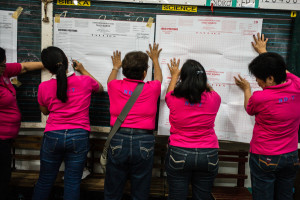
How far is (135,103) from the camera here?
1.64m

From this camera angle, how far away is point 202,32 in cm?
204

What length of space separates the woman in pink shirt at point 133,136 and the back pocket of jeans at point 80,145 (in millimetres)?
260

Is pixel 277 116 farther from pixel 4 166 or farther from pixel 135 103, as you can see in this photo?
pixel 4 166

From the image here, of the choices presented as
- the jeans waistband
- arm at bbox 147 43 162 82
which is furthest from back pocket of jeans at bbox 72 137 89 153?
arm at bbox 147 43 162 82

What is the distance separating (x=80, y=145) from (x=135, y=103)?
22.9 inches

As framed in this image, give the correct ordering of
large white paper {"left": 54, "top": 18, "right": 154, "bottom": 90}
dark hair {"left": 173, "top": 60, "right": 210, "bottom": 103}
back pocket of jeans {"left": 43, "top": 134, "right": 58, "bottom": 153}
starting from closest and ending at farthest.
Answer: dark hair {"left": 173, "top": 60, "right": 210, "bottom": 103}
back pocket of jeans {"left": 43, "top": 134, "right": 58, "bottom": 153}
large white paper {"left": 54, "top": 18, "right": 154, "bottom": 90}

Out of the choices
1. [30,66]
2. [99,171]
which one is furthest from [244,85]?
[30,66]

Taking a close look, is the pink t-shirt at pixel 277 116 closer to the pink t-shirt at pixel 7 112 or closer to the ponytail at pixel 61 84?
the ponytail at pixel 61 84

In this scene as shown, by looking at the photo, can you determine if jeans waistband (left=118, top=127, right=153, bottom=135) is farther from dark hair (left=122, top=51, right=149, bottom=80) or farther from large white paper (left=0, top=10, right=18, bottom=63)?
large white paper (left=0, top=10, right=18, bottom=63)

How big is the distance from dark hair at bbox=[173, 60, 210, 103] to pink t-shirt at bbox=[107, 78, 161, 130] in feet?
0.71

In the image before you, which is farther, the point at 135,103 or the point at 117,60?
the point at 117,60

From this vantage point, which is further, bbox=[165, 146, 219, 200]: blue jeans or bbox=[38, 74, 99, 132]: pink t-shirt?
bbox=[38, 74, 99, 132]: pink t-shirt

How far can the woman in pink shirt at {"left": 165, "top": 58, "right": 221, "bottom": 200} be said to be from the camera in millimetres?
1540

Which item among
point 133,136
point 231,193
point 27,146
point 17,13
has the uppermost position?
point 17,13
